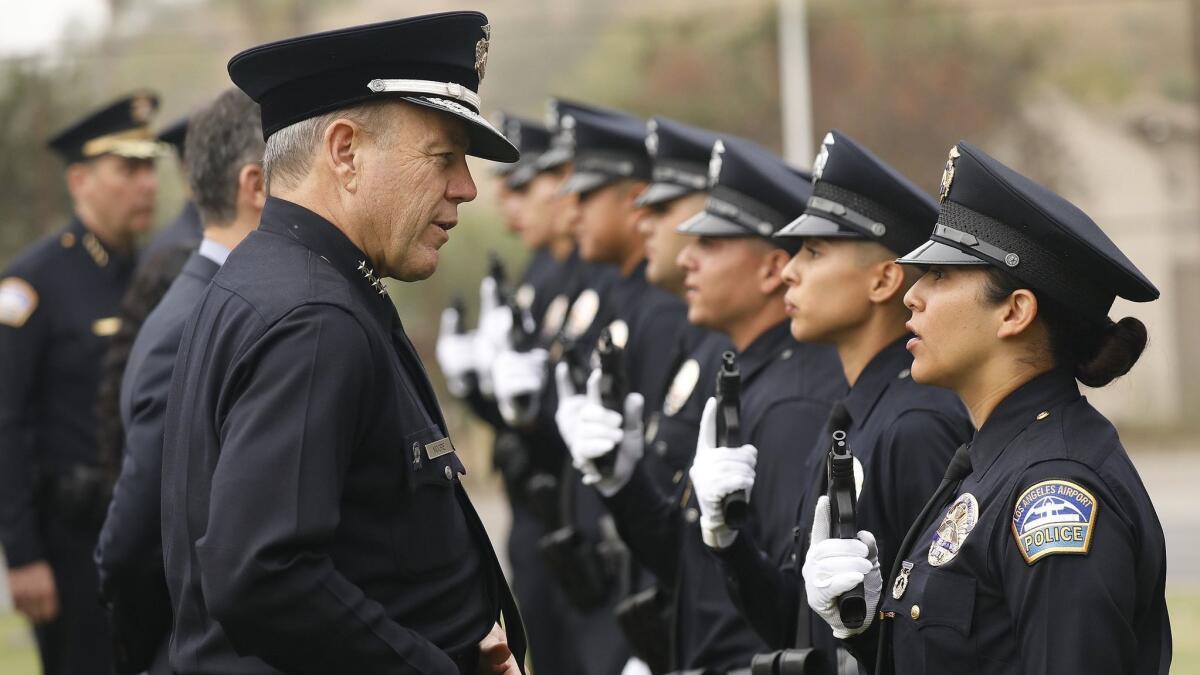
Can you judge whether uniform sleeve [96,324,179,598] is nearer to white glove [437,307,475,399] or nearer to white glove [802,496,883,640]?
white glove [802,496,883,640]

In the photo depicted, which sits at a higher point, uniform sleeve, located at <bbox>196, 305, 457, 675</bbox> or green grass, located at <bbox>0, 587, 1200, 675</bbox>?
uniform sleeve, located at <bbox>196, 305, 457, 675</bbox>

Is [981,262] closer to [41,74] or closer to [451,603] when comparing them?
[451,603]

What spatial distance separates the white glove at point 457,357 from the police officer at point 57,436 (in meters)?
2.49

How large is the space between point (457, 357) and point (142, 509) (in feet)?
15.7

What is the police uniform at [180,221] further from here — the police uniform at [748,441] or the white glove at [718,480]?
the white glove at [718,480]

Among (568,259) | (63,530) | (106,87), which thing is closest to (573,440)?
(63,530)

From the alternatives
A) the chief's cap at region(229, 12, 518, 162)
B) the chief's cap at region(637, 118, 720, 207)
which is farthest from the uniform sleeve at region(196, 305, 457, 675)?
the chief's cap at region(637, 118, 720, 207)

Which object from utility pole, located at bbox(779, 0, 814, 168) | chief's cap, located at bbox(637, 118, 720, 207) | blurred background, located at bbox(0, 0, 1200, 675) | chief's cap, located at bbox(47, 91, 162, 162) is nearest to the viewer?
chief's cap, located at bbox(637, 118, 720, 207)

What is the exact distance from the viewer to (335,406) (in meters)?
2.54

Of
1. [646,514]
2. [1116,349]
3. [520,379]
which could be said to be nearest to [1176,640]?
[520,379]

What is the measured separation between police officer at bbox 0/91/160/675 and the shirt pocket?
3185 mm

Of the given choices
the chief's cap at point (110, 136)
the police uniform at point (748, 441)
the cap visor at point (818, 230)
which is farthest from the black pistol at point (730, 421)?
the chief's cap at point (110, 136)

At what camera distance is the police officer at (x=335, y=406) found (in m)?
2.51

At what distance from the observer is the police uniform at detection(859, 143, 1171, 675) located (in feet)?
8.59
